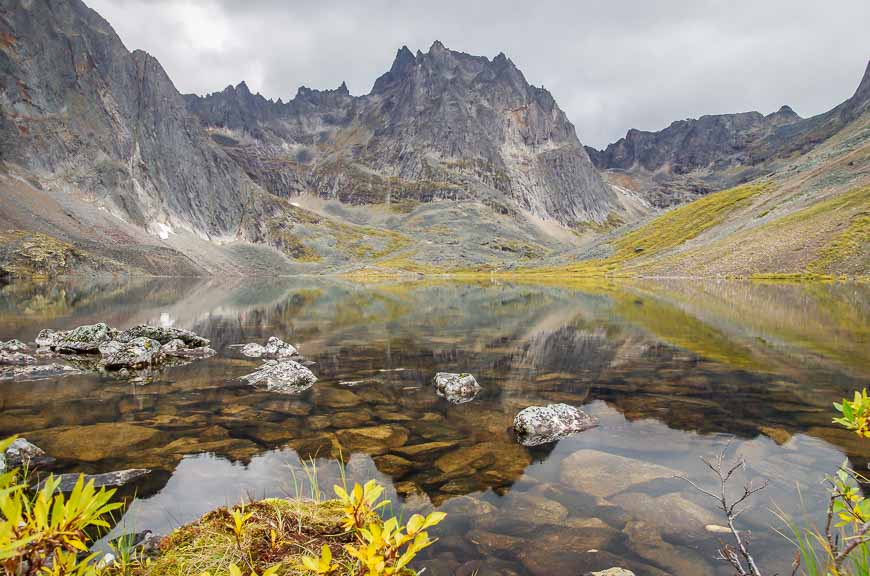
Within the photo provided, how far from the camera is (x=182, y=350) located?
77.8 ft

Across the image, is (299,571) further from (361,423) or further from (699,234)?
(699,234)

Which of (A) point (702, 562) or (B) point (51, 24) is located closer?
(A) point (702, 562)

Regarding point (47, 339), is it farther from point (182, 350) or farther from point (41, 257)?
point (41, 257)

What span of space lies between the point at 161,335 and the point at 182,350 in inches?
86.6

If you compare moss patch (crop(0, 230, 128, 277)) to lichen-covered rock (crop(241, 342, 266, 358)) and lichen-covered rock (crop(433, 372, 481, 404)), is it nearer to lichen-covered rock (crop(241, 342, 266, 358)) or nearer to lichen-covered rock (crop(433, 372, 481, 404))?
lichen-covered rock (crop(241, 342, 266, 358))

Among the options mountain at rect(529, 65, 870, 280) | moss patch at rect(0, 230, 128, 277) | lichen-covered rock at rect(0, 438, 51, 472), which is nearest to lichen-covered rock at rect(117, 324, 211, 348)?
lichen-covered rock at rect(0, 438, 51, 472)

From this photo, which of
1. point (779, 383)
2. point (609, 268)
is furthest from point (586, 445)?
point (609, 268)

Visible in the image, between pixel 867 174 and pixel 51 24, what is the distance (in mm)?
284755

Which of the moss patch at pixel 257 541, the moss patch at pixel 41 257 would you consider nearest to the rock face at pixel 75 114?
the moss patch at pixel 41 257

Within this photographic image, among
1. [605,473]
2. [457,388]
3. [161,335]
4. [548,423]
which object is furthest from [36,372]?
[605,473]

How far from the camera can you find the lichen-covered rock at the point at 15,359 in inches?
808

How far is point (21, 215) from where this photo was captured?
131125 mm

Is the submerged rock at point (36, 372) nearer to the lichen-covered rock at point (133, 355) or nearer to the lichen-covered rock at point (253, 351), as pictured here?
the lichen-covered rock at point (133, 355)

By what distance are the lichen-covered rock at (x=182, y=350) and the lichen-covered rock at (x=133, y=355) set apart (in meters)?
0.99
